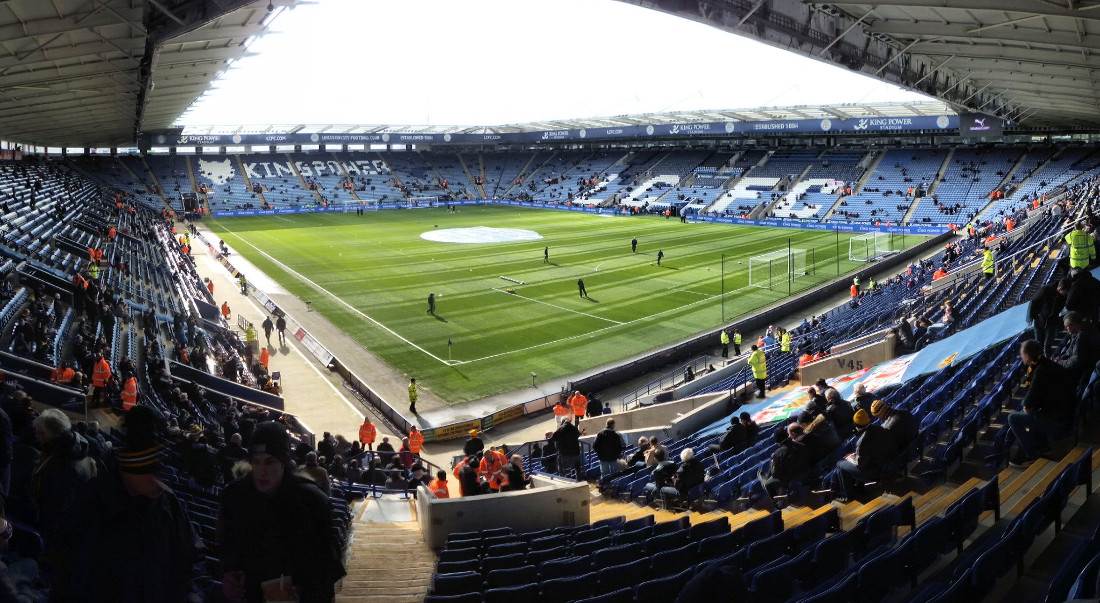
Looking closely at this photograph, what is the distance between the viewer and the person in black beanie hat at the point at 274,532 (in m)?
3.79

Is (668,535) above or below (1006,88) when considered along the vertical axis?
below

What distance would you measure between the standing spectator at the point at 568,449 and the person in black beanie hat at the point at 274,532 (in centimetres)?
971

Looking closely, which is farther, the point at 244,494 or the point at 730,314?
the point at 730,314

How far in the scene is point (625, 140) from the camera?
97.9 metres

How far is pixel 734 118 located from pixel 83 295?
63.6m

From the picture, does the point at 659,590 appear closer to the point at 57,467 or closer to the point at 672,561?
the point at 672,561

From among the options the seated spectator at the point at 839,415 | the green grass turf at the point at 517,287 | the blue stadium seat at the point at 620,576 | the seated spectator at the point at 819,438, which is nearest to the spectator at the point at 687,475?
the seated spectator at the point at 819,438

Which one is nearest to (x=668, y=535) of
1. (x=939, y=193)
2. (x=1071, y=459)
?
(x=1071, y=459)

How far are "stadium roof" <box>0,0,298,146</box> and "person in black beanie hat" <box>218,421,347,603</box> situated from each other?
16255mm

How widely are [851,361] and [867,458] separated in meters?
11.2

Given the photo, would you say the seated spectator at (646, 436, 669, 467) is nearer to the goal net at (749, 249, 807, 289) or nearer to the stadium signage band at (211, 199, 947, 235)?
the goal net at (749, 249, 807, 289)

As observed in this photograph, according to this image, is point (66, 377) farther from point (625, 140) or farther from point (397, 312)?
point (625, 140)

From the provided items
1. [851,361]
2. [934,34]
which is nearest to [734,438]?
[851,361]

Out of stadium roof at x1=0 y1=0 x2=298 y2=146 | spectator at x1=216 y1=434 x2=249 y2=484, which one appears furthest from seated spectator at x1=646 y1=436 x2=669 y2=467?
stadium roof at x1=0 y1=0 x2=298 y2=146
